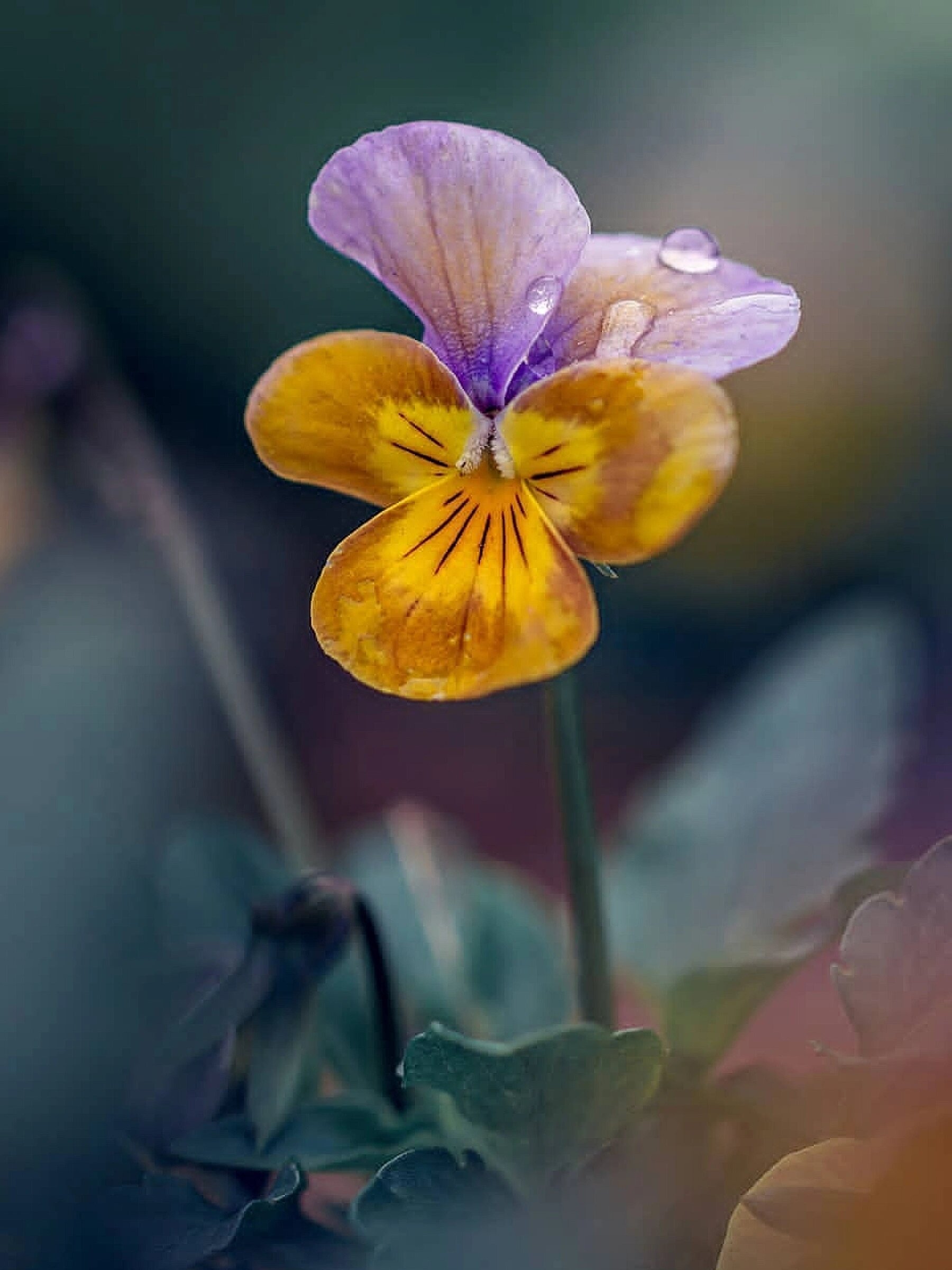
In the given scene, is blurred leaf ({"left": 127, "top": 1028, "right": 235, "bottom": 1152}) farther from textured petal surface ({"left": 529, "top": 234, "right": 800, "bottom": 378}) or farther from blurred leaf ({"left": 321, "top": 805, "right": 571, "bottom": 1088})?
textured petal surface ({"left": 529, "top": 234, "right": 800, "bottom": 378})

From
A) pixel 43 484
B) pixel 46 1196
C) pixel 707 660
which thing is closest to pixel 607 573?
pixel 46 1196

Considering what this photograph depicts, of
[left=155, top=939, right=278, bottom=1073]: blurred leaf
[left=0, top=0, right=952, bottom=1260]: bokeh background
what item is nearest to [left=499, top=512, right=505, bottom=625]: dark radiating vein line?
[left=155, top=939, right=278, bottom=1073]: blurred leaf

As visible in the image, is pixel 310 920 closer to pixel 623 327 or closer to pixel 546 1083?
pixel 546 1083

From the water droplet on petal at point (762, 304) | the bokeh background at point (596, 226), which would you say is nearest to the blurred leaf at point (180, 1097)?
the water droplet on petal at point (762, 304)

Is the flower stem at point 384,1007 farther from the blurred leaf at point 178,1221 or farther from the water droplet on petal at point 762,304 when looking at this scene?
the water droplet on petal at point 762,304

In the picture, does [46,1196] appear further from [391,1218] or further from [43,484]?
[43,484]

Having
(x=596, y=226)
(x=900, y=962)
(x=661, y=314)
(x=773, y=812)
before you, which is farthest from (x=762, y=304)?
→ (x=596, y=226)

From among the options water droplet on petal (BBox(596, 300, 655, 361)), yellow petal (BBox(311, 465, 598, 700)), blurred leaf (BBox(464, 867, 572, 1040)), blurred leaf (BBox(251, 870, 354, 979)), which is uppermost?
water droplet on petal (BBox(596, 300, 655, 361))
